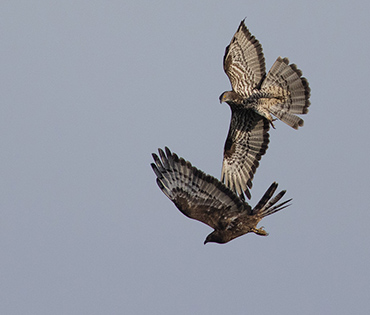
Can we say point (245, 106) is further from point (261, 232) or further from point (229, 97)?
point (261, 232)

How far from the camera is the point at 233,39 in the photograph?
16266mm

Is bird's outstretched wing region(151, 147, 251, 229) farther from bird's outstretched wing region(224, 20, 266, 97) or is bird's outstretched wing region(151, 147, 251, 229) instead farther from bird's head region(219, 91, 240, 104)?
bird's outstretched wing region(224, 20, 266, 97)

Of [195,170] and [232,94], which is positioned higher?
[232,94]

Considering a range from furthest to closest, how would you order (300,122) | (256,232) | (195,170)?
(300,122)
(256,232)
(195,170)

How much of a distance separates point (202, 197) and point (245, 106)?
11.4 ft

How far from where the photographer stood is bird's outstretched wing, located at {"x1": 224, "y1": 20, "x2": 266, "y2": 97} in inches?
640

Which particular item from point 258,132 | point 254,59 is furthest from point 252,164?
point 254,59

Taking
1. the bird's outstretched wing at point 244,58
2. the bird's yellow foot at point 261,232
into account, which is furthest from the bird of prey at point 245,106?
the bird's yellow foot at point 261,232

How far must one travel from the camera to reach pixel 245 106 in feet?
52.7

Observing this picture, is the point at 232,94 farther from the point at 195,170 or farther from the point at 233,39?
the point at 195,170

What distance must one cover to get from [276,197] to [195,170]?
4.42 feet

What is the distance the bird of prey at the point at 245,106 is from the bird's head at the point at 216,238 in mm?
2662

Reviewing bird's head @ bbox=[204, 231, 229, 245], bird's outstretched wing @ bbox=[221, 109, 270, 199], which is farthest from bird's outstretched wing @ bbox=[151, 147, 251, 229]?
bird's outstretched wing @ bbox=[221, 109, 270, 199]

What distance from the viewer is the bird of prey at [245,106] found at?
16000 mm
